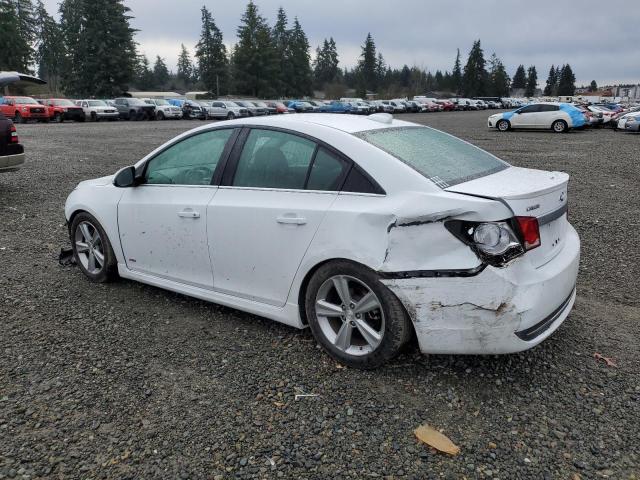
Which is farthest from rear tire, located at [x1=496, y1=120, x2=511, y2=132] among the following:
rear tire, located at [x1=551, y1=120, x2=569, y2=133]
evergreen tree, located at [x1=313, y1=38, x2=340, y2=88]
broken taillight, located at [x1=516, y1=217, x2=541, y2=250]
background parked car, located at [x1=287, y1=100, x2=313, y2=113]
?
evergreen tree, located at [x1=313, y1=38, x2=340, y2=88]

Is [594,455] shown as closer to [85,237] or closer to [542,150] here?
[85,237]

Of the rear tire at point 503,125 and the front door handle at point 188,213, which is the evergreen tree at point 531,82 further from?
the front door handle at point 188,213

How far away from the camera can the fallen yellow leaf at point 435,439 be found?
260 cm

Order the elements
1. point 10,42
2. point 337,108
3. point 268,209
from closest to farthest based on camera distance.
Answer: point 268,209 → point 337,108 → point 10,42

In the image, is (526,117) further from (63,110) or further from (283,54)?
(283,54)

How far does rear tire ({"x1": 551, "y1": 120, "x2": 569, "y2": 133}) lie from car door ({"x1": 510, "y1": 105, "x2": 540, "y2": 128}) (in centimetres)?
83

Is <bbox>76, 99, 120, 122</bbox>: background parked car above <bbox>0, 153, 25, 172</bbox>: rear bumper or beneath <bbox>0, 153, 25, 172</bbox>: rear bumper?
above

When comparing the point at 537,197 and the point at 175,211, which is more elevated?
the point at 537,197

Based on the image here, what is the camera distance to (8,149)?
8344 mm

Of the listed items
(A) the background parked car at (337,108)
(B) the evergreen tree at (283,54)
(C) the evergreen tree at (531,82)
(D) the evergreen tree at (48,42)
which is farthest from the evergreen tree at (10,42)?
(C) the evergreen tree at (531,82)

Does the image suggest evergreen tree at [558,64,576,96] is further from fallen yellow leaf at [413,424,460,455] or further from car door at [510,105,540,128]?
fallen yellow leaf at [413,424,460,455]

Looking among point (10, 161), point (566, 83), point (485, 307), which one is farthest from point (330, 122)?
point (566, 83)

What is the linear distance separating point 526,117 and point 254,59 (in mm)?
64537

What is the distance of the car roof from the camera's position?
3.60m
